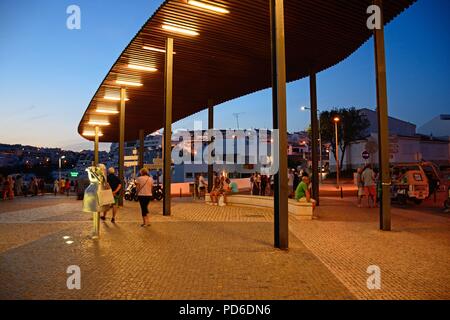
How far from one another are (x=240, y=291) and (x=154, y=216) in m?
8.93

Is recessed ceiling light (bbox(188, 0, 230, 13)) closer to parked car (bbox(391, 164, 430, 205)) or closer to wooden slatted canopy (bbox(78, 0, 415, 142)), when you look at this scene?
wooden slatted canopy (bbox(78, 0, 415, 142))

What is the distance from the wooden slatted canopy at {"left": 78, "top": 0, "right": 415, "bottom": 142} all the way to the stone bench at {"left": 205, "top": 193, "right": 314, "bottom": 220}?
5744mm

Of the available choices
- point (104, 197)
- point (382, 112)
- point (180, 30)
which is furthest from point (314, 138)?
point (104, 197)

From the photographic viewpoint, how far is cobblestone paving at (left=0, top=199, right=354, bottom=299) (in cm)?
473

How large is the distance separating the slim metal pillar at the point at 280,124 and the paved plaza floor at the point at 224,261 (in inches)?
21.0

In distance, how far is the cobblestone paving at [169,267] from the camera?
4.73m

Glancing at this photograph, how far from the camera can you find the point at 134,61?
14.8m

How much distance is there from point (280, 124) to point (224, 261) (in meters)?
3.03

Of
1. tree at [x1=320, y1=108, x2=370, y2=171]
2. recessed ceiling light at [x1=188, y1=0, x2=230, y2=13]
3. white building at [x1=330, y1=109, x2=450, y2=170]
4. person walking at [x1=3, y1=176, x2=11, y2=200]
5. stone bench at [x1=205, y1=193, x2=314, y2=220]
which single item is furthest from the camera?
tree at [x1=320, y1=108, x2=370, y2=171]

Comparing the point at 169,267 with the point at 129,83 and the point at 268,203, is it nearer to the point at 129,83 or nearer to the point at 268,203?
the point at 268,203

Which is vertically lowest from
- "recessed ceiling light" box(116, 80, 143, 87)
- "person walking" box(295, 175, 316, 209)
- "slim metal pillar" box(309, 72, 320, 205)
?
"person walking" box(295, 175, 316, 209)

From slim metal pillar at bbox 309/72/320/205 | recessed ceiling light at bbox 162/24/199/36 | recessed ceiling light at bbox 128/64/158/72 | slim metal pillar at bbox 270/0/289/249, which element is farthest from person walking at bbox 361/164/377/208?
recessed ceiling light at bbox 128/64/158/72
